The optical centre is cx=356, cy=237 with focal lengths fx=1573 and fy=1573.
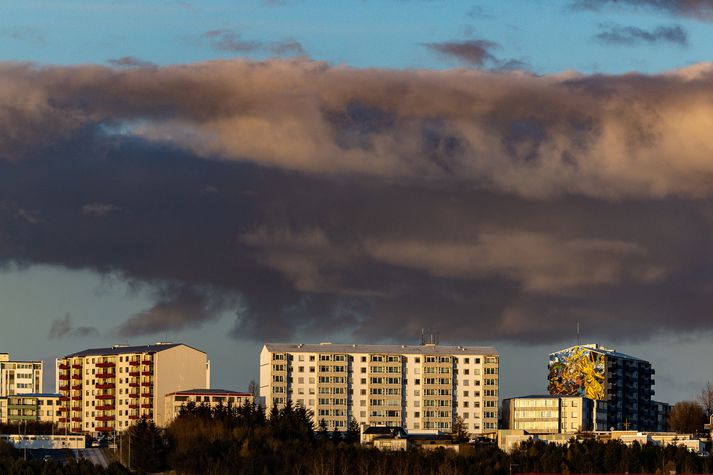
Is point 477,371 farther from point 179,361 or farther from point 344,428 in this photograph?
point 179,361

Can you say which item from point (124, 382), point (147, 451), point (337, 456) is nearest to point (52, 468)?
point (147, 451)

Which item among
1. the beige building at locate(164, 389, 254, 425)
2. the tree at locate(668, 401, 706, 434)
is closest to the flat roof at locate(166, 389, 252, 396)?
the beige building at locate(164, 389, 254, 425)

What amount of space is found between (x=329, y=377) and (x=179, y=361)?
22.5 m

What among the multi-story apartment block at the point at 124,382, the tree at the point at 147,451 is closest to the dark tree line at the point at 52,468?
the tree at the point at 147,451

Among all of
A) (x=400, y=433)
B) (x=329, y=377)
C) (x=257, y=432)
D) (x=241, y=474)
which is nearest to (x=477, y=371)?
(x=329, y=377)

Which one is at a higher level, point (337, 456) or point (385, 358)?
point (385, 358)

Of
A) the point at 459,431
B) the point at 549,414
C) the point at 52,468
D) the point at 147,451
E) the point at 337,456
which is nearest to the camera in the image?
the point at 52,468

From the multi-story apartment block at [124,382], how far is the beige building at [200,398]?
2.14m

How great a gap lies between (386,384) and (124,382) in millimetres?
34501

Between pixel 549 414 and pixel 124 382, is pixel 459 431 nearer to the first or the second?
pixel 549 414

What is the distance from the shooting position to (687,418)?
188m

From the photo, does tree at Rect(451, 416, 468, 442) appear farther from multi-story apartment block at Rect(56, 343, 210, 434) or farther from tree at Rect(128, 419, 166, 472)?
multi-story apartment block at Rect(56, 343, 210, 434)

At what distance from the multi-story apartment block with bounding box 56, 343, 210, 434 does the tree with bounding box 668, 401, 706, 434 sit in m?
57.6

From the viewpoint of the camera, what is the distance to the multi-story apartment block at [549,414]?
17750 cm
